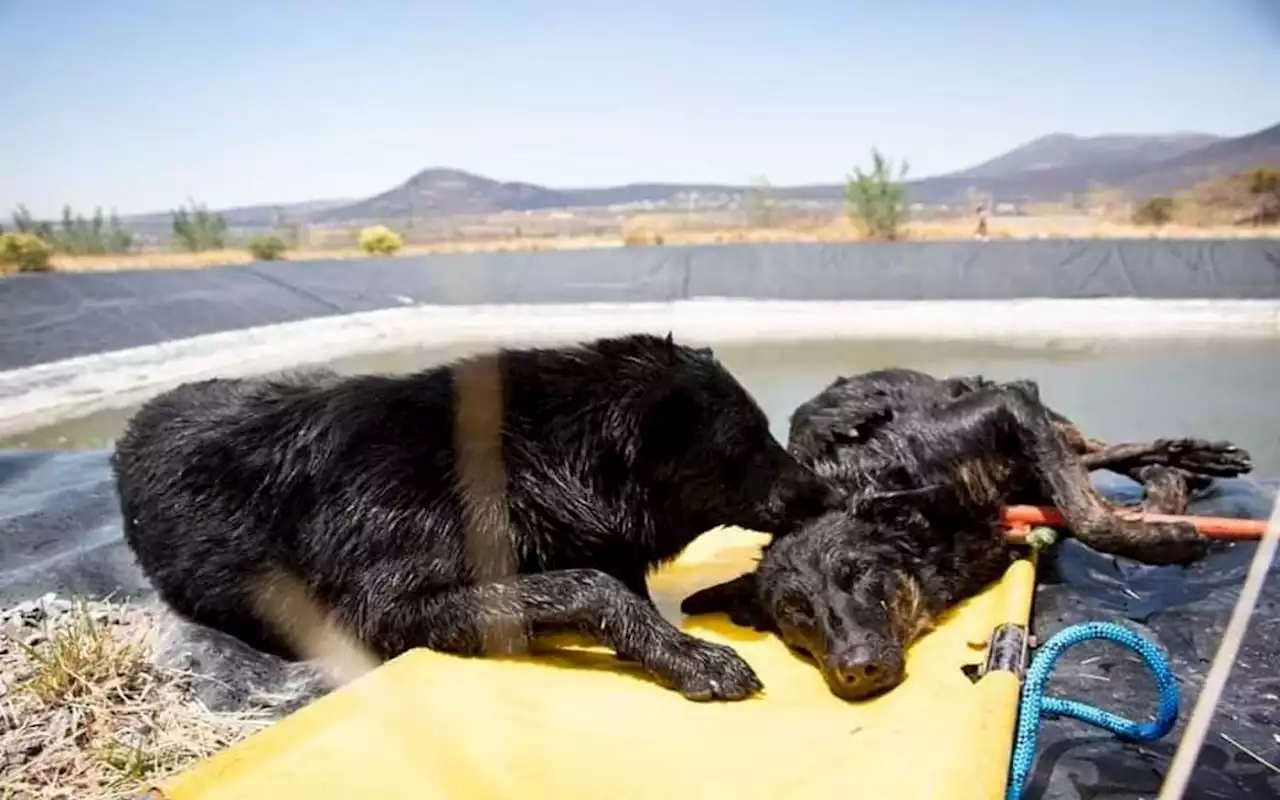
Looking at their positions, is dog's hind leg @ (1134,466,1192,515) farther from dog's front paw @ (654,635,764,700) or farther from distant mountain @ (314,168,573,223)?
distant mountain @ (314,168,573,223)

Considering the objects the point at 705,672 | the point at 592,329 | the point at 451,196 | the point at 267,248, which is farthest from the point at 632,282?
the point at 705,672

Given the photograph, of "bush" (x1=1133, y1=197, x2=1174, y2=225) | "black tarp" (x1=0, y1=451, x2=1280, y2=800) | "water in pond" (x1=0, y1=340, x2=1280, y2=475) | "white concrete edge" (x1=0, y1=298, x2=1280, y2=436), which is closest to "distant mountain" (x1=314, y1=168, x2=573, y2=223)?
"white concrete edge" (x1=0, y1=298, x2=1280, y2=436)

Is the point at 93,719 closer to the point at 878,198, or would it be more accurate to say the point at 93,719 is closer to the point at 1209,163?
Result: the point at 1209,163

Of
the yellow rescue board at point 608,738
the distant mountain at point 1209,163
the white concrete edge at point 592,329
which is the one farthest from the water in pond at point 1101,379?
the yellow rescue board at point 608,738

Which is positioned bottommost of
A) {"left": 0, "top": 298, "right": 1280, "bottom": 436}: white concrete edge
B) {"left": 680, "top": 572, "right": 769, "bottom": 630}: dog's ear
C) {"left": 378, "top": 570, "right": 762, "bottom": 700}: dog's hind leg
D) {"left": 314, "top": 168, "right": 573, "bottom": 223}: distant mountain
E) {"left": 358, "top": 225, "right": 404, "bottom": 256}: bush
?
{"left": 680, "top": 572, "right": 769, "bottom": 630}: dog's ear

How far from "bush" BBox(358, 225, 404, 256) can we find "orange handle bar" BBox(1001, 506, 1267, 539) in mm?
2198

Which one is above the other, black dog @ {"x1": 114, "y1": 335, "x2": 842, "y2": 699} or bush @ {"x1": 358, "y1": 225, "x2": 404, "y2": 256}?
bush @ {"x1": 358, "y1": 225, "x2": 404, "y2": 256}

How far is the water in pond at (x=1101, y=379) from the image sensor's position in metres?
4.81

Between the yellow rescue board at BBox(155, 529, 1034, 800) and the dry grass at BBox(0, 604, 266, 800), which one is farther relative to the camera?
the dry grass at BBox(0, 604, 266, 800)

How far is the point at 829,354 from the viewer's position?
18.8 feet

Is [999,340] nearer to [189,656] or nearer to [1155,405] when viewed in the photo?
[1155,405]

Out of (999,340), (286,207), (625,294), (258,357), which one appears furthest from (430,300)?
(999,340)

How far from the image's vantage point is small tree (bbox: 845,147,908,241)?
14.1 ft

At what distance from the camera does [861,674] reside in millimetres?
2320
